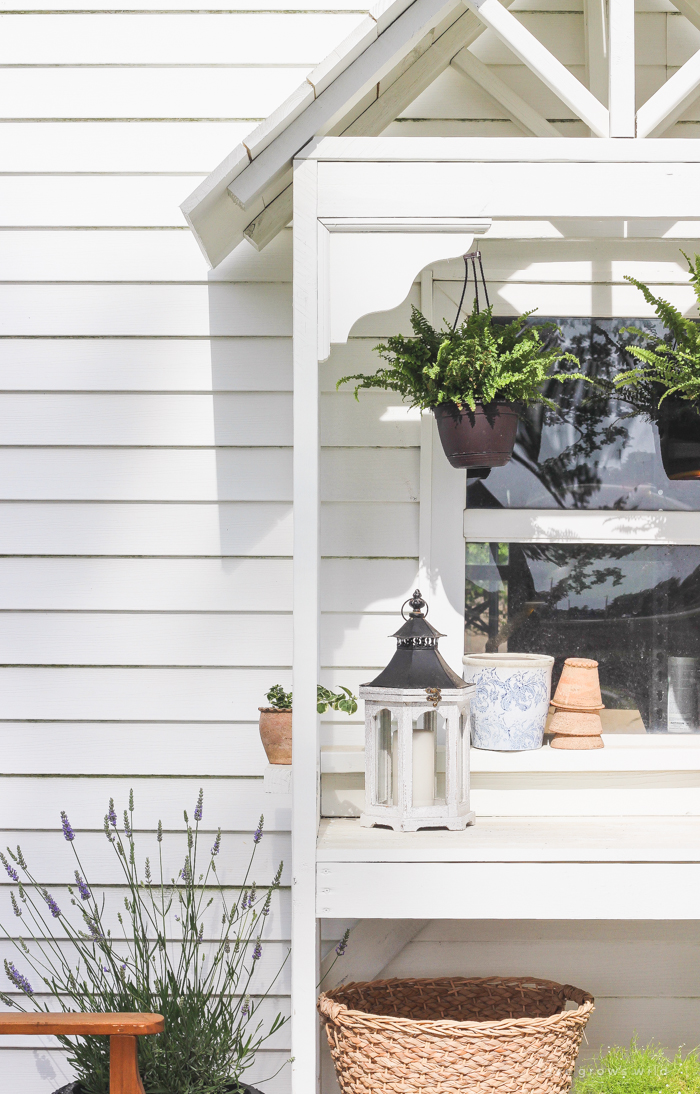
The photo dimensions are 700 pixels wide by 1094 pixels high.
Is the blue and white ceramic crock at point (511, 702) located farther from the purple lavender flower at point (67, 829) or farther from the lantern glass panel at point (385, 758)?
the purple lavender flower at point (67, 829)

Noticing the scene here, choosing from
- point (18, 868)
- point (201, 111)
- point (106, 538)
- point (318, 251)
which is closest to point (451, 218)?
point (318, 251)

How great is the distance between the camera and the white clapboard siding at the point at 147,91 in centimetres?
230

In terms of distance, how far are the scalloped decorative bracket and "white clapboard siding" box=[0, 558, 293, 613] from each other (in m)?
0.73

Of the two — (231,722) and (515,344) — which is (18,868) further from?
(515,344)

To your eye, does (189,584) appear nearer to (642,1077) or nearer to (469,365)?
(469,365)

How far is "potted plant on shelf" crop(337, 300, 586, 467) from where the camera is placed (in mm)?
1979

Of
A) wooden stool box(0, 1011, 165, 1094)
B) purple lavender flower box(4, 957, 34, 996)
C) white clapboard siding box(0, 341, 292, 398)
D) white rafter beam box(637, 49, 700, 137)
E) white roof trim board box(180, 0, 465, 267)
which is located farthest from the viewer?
→ white clapboard siding box(0, 341, 292, 398)

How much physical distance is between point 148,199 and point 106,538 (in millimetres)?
879

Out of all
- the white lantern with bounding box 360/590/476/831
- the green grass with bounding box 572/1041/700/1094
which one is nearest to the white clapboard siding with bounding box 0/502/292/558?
the white lantern with bounding box 360/590/476/831

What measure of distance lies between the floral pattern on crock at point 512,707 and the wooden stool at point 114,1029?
3.12 feet

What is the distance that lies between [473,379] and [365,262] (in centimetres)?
39

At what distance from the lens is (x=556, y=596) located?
2.28m

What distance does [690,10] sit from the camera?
222cm

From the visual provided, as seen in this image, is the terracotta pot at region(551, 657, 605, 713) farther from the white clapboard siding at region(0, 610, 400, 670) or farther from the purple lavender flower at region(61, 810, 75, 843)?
the purple lavender flower at region(61, 810, 75, 843)
